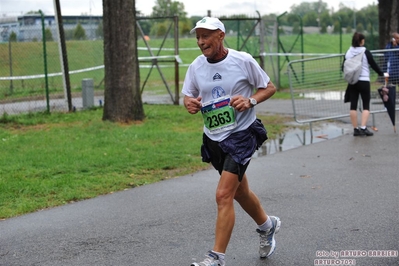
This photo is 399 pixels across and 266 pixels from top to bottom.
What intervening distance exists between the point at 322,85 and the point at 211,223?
27.0ft

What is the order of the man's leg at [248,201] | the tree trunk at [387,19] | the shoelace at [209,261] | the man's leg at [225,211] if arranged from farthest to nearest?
the tree trunk at [387,19] < the man's leg at [248,201] < the man's leg at [225,211] < the shoelace at [209,261]

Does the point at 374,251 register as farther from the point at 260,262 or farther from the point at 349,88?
the point at 349,88

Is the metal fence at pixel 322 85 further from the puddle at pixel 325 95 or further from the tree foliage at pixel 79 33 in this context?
the tree foliage at pixel 79 33

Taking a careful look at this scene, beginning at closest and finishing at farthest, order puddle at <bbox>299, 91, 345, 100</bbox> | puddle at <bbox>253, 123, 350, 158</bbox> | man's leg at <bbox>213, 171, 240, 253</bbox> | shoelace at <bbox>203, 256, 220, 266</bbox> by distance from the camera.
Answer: shoelace at <bbox>203, 256, 220, 266</bbox> < man's leg at <bbox>213, 171, 240, 253</bbox> < puddle at <bbox>253, 123, 350, 158</bbox> < puddle at <bbox>299, 91, 345, 100</bbox>

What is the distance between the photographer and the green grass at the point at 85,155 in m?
8.24

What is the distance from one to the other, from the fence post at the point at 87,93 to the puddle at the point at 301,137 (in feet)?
18.8

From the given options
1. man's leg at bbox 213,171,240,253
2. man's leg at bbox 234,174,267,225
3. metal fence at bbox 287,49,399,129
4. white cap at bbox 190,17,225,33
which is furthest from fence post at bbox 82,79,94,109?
man's leg at bbox 213,171,240,253

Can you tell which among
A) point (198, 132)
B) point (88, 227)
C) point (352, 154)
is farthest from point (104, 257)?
point (198, 132)

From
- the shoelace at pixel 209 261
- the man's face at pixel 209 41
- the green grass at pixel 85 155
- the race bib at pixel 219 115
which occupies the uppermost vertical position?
the man's face at pixel 209 41

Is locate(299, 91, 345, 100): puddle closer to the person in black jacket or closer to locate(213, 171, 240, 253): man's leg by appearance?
the person in black jacket

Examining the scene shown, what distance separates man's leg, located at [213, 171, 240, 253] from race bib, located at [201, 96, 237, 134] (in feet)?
1.16

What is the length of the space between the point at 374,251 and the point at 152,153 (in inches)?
211

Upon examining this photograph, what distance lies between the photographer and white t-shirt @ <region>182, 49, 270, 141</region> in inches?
209

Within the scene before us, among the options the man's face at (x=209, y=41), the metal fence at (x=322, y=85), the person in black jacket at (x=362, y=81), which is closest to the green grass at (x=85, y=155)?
the metal fence at (x=322, y=85)
